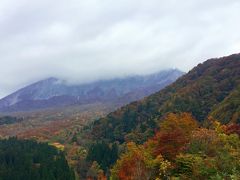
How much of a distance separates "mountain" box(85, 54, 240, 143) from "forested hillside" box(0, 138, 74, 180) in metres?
21.2

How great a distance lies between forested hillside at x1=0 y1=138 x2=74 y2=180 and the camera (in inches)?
3612

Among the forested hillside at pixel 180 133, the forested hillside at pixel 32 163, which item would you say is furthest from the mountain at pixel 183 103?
the forested hillside at pixel 32 163

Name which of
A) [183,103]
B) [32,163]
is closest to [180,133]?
[32,163]

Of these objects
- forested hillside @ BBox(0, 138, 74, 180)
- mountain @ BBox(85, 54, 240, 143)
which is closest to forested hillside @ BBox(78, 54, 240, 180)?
mountain @ BBox(85, 54, 240, 143)

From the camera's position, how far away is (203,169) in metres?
26.6

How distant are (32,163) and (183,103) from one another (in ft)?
141

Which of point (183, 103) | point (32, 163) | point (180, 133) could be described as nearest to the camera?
point (180, 133)

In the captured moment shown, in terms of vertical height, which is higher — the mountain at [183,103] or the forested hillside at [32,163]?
the mountain at [183,103]

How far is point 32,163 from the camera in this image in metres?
103

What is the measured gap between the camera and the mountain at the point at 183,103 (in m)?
114

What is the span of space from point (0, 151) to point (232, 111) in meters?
59.4

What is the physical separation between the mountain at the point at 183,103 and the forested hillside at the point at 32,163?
21.2 metres

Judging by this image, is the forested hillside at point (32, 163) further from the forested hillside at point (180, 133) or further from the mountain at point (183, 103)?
the mountain at point (183, 103)

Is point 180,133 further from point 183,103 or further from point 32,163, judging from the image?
point 183,103
